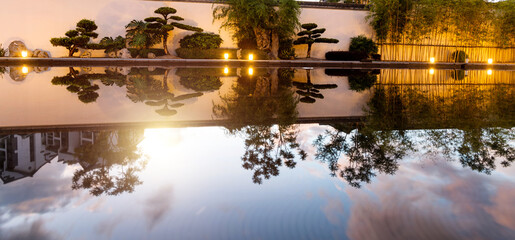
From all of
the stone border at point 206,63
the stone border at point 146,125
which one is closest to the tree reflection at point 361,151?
the stone border at point 146,125

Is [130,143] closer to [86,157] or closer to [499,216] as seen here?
[86,157]

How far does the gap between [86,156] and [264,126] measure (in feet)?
6.13

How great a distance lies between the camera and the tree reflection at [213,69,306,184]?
2.69m

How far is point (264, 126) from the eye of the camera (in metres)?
3.96

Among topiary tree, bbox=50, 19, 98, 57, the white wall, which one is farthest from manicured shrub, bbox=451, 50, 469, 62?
topiary tree, bbox=50, 19, 98, 57

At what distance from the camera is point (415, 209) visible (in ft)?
6.08

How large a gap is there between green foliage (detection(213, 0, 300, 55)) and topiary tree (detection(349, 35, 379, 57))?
16.5ft

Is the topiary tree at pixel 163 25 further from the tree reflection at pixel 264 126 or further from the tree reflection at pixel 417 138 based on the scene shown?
the tree reflection at pixel 417 138

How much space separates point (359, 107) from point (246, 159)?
10.7 feet

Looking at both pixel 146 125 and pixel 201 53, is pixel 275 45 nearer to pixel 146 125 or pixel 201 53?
pixel 201 53

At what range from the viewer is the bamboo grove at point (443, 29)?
69.9ft

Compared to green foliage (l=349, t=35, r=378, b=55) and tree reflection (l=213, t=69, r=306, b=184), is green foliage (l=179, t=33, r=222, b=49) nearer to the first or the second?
green foliage (l=349, t=35, r=378, b=55)

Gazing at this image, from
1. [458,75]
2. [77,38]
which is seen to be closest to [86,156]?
[458,75]

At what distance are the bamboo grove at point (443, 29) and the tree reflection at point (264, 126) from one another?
18.0 meters
